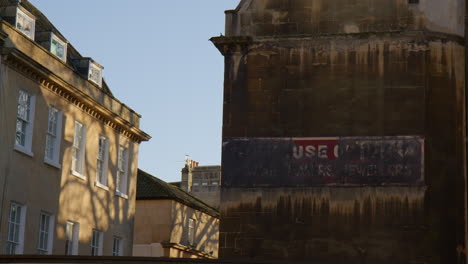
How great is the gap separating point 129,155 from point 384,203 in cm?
1790

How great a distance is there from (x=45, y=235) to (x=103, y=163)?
5977 millimetres

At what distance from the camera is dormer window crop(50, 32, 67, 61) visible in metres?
39.8

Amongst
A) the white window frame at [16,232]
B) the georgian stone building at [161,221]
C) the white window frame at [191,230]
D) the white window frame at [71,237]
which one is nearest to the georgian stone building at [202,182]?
the white window frame at [191,230]

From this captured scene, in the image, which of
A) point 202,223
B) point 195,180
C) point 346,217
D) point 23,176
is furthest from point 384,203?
point 195,180

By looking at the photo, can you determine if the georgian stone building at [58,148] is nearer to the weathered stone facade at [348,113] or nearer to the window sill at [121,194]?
the window sill at [121,194]

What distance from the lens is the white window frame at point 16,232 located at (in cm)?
3494

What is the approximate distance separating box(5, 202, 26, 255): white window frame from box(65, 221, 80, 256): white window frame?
3.74 meters

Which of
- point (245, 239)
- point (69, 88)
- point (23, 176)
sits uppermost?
point (69, 88)

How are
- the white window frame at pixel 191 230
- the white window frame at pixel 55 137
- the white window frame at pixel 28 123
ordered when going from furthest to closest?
the white window frame at pixel 191 230
the white window frame at pixel 55 137
the white window frame at pixel 28 123

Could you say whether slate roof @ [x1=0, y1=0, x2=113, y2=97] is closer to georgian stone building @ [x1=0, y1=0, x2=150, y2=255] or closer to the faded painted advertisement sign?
georgian stone building @ [x1=0, y1=0, x2=150, y2=255]

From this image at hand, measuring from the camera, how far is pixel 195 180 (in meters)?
78.9

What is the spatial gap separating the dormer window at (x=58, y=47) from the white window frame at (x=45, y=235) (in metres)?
6.82

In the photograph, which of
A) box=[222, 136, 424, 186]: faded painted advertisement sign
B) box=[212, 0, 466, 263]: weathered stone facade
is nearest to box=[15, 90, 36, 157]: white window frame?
box=[212, 0, 466, 263]: weathered stone facade

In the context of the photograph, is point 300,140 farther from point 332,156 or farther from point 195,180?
point 195,180
